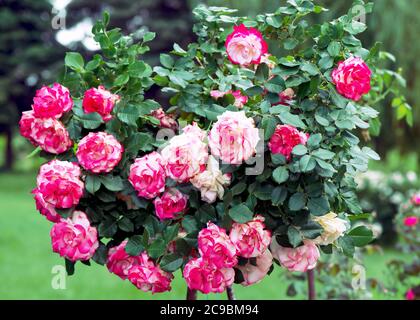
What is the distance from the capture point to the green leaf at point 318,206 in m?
1.45

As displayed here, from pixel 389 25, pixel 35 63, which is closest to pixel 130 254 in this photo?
pixel 389 25

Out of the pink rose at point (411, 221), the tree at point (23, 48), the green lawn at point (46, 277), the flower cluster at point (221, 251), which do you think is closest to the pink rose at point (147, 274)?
the flower cluster at point (221, 251)

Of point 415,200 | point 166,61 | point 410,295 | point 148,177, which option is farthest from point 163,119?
point 415,200

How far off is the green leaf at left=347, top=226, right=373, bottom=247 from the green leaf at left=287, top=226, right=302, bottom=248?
0.16 meters

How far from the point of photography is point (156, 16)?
1452cm

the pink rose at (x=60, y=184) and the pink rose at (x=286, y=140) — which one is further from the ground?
the pink rose at (x=286, y=140)

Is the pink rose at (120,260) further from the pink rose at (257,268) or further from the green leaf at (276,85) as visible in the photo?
the green leaf at (276,85)

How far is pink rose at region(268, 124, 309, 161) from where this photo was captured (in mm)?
1479

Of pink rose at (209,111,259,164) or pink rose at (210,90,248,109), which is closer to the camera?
pink rose at (209,111,259,164)

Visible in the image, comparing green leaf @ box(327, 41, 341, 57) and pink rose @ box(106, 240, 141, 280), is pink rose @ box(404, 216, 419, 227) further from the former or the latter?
pink rose @ box(106, 240, 141, 280)

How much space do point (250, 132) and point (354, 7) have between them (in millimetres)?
470

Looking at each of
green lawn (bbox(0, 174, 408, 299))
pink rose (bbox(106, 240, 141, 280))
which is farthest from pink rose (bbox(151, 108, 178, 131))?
green lawn (bbox(0, 174, 408, 299))

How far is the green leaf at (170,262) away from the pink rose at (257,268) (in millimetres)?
142

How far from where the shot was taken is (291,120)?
4.81 feet
